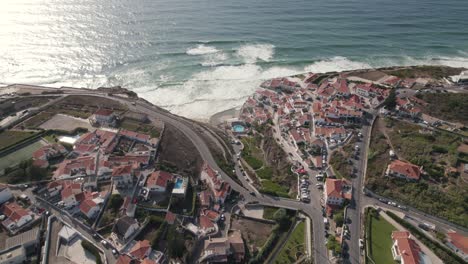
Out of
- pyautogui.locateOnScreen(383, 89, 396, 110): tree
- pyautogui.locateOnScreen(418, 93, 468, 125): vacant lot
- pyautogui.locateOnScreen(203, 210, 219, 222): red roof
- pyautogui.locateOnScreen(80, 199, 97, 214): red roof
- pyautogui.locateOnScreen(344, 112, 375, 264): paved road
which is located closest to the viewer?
pyautogui.locateOnScreen(344, 112, 375, 264): paved road

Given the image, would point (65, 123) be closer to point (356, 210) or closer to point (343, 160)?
point (343, 160)

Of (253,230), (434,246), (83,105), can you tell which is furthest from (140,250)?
(83,105)

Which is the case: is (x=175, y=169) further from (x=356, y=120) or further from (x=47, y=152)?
(x=356, y=120)

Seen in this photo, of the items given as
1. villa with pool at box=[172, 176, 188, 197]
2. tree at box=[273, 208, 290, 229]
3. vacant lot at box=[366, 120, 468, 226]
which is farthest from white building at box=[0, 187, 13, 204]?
vacant lot at box=[366, 120, 468, 226]

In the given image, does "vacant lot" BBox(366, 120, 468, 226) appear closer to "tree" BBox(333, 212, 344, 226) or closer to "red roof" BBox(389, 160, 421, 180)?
"red roof" BBox(389, 160, 421, 180)

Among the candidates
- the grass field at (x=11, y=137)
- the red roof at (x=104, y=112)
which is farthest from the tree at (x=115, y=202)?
the grass field at (x=11, y=137)
